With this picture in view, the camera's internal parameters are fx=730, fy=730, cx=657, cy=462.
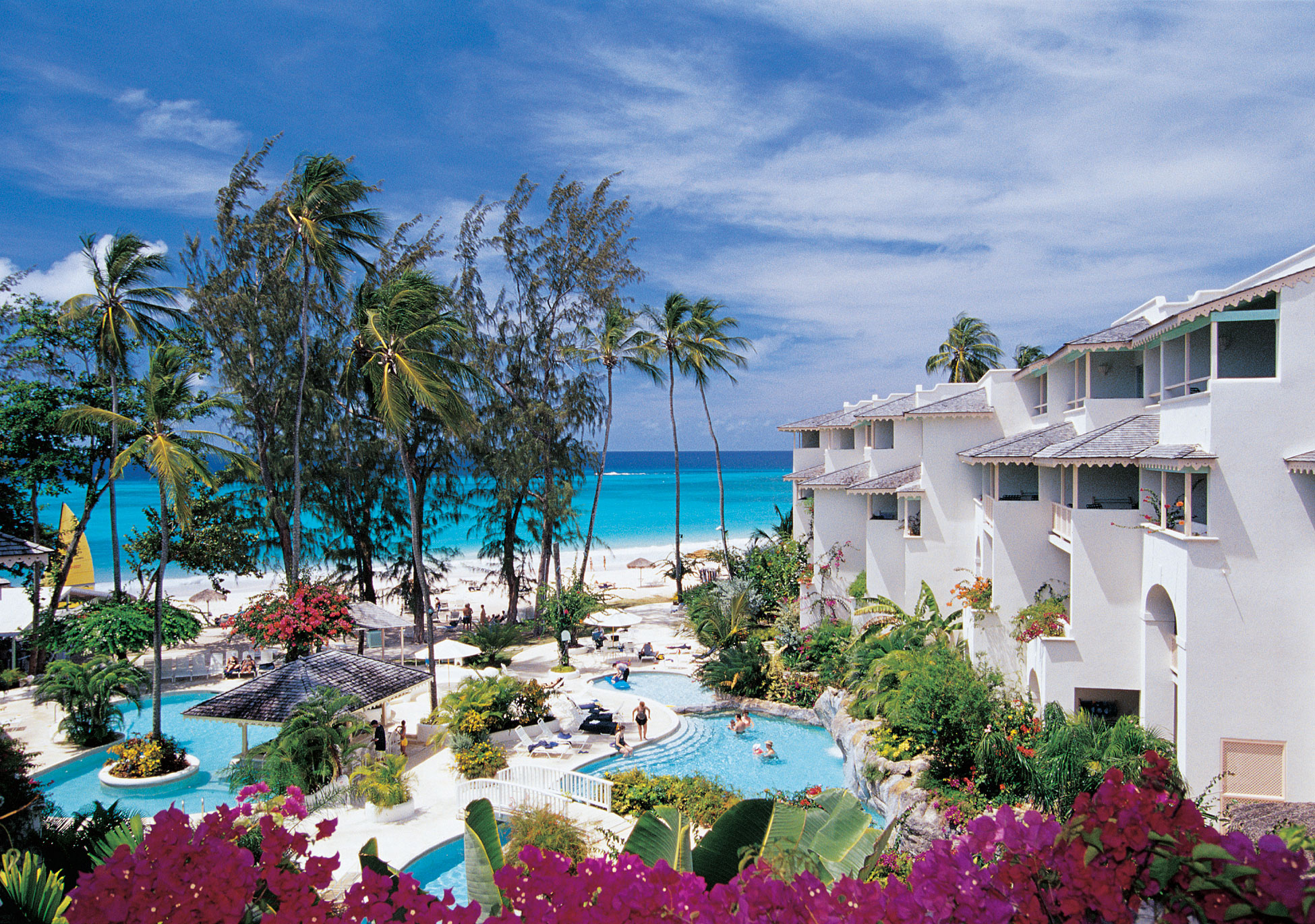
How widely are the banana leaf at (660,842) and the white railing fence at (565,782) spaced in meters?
9.14

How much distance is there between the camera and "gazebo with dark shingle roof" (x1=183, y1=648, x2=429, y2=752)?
14188mm

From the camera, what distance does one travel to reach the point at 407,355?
1914 cm

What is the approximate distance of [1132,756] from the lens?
11.1 m

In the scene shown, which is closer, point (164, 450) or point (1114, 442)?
point (1114, 442)

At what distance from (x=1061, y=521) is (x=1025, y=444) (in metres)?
1.90

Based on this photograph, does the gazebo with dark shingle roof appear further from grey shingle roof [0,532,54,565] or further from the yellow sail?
the yellow sail

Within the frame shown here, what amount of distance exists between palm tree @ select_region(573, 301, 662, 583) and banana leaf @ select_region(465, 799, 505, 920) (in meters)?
25.1

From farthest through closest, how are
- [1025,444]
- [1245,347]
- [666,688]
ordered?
[666,688]
[1025,444]
[1245,347]

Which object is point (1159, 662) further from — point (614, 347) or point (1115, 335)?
point (614, 347)

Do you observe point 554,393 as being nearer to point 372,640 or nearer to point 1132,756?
point 372,640

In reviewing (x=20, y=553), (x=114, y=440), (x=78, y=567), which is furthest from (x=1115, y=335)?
(x=78, y=567)

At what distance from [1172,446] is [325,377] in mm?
25310

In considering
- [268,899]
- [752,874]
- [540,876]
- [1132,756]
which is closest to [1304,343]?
[1132,756]

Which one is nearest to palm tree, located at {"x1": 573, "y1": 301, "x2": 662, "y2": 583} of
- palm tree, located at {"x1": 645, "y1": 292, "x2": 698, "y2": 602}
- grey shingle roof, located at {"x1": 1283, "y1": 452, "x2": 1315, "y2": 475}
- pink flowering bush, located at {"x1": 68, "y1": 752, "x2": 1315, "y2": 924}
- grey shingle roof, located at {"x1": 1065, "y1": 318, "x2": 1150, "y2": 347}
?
palm tree, located at {"x1": 645, "y1": 292, "x2": 698, "y2": 602}
